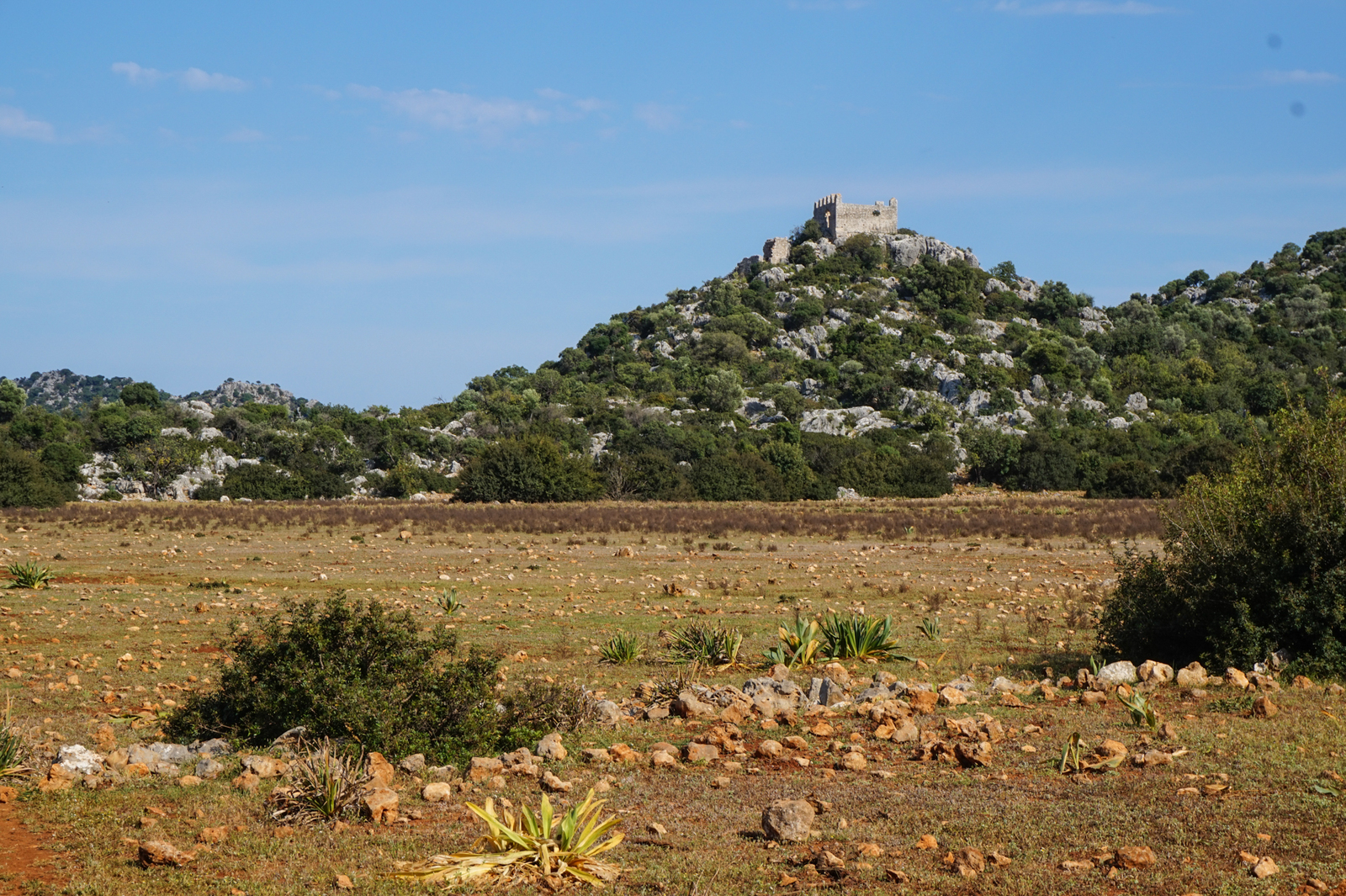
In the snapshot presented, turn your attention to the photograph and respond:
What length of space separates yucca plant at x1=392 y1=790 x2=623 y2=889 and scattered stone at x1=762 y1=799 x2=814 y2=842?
2.90 feet

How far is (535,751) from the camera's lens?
835 cm

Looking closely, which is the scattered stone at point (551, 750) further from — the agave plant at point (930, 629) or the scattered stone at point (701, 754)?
the agave plant at point (930, 629)

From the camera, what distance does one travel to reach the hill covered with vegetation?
60.1 metres

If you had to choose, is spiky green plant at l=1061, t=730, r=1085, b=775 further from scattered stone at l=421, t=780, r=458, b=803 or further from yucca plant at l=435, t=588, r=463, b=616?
yucca plant at l=435, t=588, r=463, b=616

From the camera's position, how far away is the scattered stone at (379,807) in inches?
264

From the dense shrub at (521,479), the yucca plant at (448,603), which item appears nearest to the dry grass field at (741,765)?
the yucca plant at (448,603)

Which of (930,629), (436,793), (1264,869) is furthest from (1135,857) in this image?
(930,629)

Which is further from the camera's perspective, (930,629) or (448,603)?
(448,603)

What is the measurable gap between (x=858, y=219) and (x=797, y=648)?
416ft

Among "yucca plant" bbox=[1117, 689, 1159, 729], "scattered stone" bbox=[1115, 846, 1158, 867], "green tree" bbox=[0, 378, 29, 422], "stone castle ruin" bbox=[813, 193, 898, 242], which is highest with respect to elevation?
"stone castle ruin" bbox=[813, 193, 898, 242]

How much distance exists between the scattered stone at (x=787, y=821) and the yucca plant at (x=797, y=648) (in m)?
6.03

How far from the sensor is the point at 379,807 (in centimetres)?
670

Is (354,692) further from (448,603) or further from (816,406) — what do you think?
(816,406)

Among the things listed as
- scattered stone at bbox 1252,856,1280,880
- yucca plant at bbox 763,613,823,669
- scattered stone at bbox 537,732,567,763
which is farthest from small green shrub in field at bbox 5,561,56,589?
scattered stone at bbox 1252,856,1280,880
